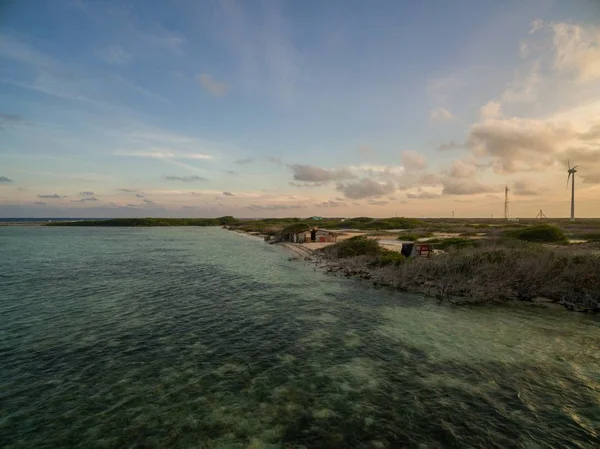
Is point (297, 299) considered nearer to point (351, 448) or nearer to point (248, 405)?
point (248, 405)

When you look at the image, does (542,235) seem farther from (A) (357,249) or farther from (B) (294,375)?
(B) (294,375)

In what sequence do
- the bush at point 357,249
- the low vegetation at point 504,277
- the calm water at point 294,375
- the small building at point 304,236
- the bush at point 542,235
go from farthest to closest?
the small building at point 304,236 → the bush at point 542,235 → the bush at point 357,249 → the low vegetation at point 504,277 → the calm water at point 294,375

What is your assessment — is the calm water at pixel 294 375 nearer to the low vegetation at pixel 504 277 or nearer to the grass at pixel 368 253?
the low vegetation at pixel 504 277

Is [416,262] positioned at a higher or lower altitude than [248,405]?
higher

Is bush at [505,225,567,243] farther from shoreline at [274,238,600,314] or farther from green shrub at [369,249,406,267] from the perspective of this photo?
shoreline at [274,238,600,314]

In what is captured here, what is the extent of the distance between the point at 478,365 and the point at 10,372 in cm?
1530

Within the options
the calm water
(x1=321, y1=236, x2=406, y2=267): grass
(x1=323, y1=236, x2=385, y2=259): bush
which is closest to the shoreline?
(x1=321, y1=236, x2=406, y2=267): grass

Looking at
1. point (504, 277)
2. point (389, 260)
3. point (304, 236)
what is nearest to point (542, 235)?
point (389, 260)

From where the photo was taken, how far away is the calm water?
735 centimetres

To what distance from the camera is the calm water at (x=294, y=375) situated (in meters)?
7.35

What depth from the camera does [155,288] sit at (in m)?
23.3

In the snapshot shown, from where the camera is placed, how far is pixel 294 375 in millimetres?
10117

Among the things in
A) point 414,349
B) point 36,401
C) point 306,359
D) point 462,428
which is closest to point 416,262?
point 414,349

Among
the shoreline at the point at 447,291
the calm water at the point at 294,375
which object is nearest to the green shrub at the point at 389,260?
the shoreline at the point at 447,291
